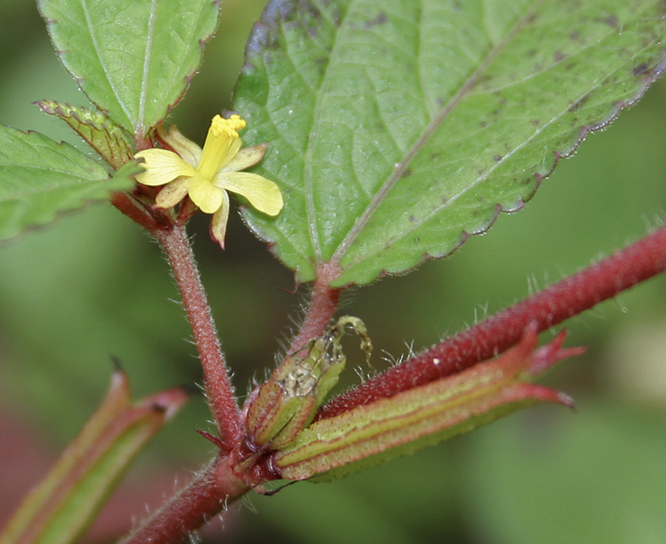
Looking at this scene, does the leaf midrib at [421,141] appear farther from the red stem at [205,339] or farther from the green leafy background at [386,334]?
the green leafy background at [386,334]

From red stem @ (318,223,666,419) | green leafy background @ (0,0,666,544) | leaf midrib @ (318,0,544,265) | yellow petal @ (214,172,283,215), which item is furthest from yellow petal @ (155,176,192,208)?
green leafy background @ (0,0,666,544)

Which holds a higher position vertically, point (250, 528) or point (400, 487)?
point (400, 487)

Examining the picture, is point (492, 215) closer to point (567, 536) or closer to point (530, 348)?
point (530, 348)

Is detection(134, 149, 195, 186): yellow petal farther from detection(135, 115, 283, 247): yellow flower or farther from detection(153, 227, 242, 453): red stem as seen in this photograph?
detection(153, 227, 242, 453): red stem

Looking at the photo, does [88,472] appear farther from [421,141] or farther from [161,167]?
[421,141]

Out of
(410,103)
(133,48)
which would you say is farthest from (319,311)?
(133,48)

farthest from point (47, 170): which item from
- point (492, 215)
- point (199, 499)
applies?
point (492, 215)

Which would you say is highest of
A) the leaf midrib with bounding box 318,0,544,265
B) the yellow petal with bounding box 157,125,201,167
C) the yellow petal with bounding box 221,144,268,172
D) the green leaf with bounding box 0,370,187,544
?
the leaf midrib with bounding box 318,0,544,265

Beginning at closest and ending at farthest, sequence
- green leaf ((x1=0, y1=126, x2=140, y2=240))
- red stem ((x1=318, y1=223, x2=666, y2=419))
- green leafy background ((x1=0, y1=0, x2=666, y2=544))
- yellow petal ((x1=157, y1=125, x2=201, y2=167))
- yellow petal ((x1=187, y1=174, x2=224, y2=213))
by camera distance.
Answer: green leaf ((x1=0, y1=126, x2=140, y2=240))
red stem ((x1=318, y1=223, x2=666, y2=419))
yellow petal ((x1=187, y1=174, x2=224, y2=213))
yellow petal ((x1=157, y1=125, x2=201, y2=167))
green leafy background ((x1=0, y1=0, x2=666, y2=544))
